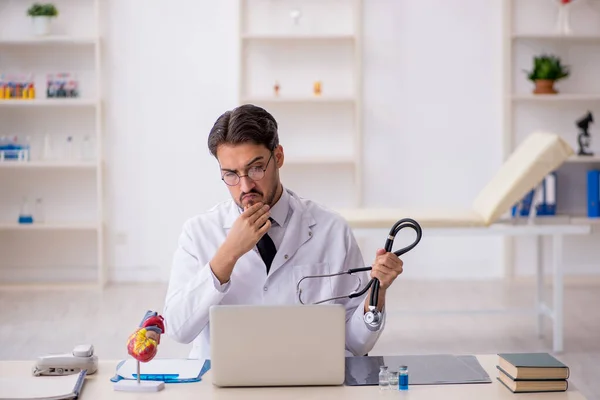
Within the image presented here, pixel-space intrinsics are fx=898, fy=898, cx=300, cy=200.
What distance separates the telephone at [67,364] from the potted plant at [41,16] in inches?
161

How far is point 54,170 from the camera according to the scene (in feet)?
19.2

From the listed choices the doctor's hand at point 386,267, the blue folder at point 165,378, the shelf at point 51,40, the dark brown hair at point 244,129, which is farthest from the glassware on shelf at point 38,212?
the doctor's hand at point 386,267

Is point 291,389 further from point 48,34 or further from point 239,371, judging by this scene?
point 48,34

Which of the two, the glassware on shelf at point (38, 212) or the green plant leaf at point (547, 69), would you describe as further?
the glassware on shelf at point (38, 212)

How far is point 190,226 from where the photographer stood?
2.22 meters

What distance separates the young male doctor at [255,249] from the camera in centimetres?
202

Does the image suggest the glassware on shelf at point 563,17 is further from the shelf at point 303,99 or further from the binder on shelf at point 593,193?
the shelf at point 303,99

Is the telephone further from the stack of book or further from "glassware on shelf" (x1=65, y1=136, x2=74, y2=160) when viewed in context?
"glassware on shelf" (x1=65, y1=136, x2=74, y2=160)

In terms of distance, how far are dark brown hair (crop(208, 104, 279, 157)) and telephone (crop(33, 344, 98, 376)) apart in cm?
56

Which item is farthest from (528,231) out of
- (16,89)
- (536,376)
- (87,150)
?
(16,89)

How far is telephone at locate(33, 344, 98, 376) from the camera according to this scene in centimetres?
185

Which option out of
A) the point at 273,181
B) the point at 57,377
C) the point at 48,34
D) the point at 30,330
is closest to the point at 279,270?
the point at 273,181

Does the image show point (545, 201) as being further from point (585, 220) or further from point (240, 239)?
point (240, 239)

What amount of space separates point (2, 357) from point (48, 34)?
2344mm
